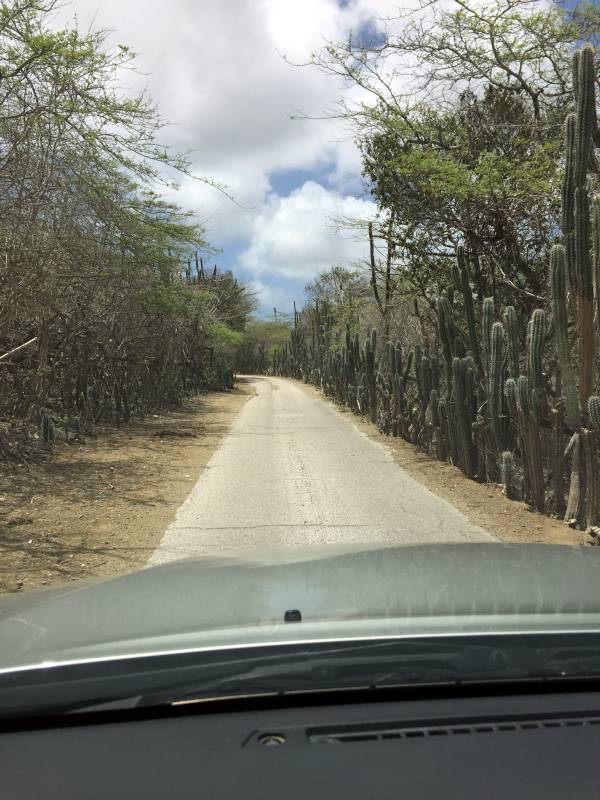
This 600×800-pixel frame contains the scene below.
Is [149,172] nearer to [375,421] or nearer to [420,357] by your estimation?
[420,357]

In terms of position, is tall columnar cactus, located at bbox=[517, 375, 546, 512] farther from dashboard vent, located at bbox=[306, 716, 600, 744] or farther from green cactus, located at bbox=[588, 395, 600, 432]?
dashboard vent, located at bbox=[306, 716, 600, 744]

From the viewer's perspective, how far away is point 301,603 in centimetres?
264

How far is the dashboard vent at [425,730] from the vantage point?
1.90m

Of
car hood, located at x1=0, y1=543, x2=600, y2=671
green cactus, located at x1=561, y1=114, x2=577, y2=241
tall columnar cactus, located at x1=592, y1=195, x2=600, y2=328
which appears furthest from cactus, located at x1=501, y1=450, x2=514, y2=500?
car hood, located at x1=0, y1=543, x2=600, y2=671

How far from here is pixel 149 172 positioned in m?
12.6

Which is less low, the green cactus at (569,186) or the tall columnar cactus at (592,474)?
the green cactus at (569,186)

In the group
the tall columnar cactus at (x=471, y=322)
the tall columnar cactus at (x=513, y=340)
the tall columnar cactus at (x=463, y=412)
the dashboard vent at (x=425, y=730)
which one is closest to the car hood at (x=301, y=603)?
the dashboard vent at (x=425, y=730)

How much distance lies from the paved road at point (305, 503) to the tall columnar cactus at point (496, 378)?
1.34 meters

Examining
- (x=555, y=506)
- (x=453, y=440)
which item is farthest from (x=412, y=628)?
(x=453, y=440)

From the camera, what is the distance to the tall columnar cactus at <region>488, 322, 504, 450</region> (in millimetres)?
9484

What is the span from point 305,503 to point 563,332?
3941 mm

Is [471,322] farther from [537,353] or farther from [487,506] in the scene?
[487,506]

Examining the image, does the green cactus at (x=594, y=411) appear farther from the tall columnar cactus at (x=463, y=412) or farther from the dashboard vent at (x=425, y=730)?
the dashboard vent at (x=425, y=730)

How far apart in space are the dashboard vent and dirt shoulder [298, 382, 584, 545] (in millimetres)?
5889
